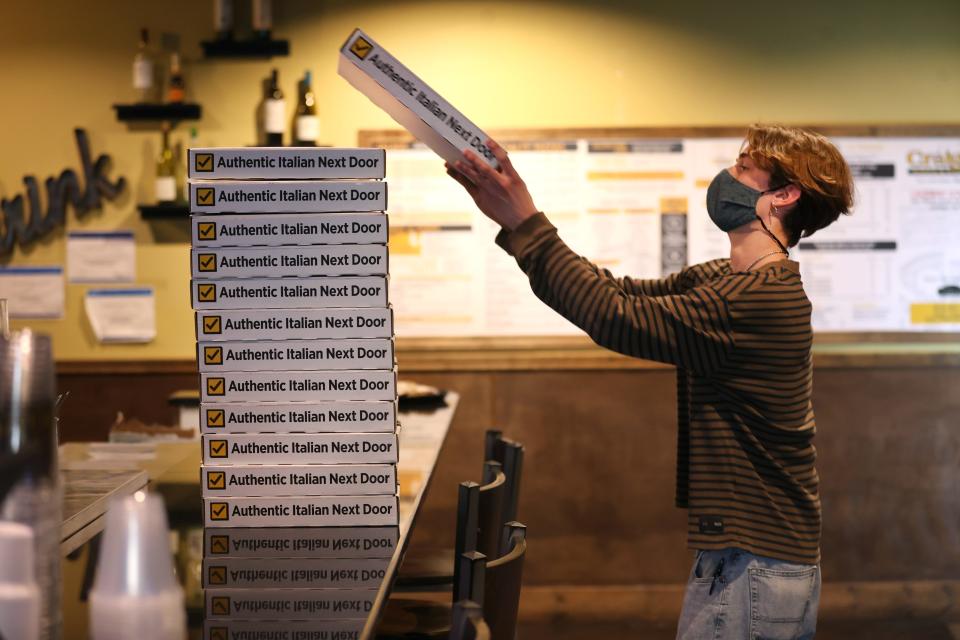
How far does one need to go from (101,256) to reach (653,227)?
91.8 inches

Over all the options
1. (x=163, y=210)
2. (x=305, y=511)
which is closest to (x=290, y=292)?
(x=305, y=511)

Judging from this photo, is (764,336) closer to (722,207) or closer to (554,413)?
(722,207)

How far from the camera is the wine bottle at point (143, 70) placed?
4.21m

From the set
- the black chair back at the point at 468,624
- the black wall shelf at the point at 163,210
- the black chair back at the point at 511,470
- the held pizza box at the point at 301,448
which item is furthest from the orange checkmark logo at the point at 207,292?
the black wall shelf at the point at 163,210

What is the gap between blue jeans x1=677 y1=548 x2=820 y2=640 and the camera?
1.69m

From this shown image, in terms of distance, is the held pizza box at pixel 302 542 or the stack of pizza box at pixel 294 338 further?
the stack of pizza box at pixel 294 338

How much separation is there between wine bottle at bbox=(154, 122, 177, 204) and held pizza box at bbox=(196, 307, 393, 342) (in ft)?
9.13

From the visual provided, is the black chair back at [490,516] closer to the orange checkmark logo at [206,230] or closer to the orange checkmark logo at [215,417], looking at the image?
the orange checkmark logo at [215,417]

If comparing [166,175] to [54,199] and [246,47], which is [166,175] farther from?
[246,47]

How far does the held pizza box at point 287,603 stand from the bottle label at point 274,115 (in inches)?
126

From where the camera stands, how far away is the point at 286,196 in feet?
5.46

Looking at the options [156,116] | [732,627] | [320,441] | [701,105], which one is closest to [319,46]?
[156,116]

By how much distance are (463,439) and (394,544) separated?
2809 mm

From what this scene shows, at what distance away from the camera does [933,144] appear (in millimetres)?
4375
